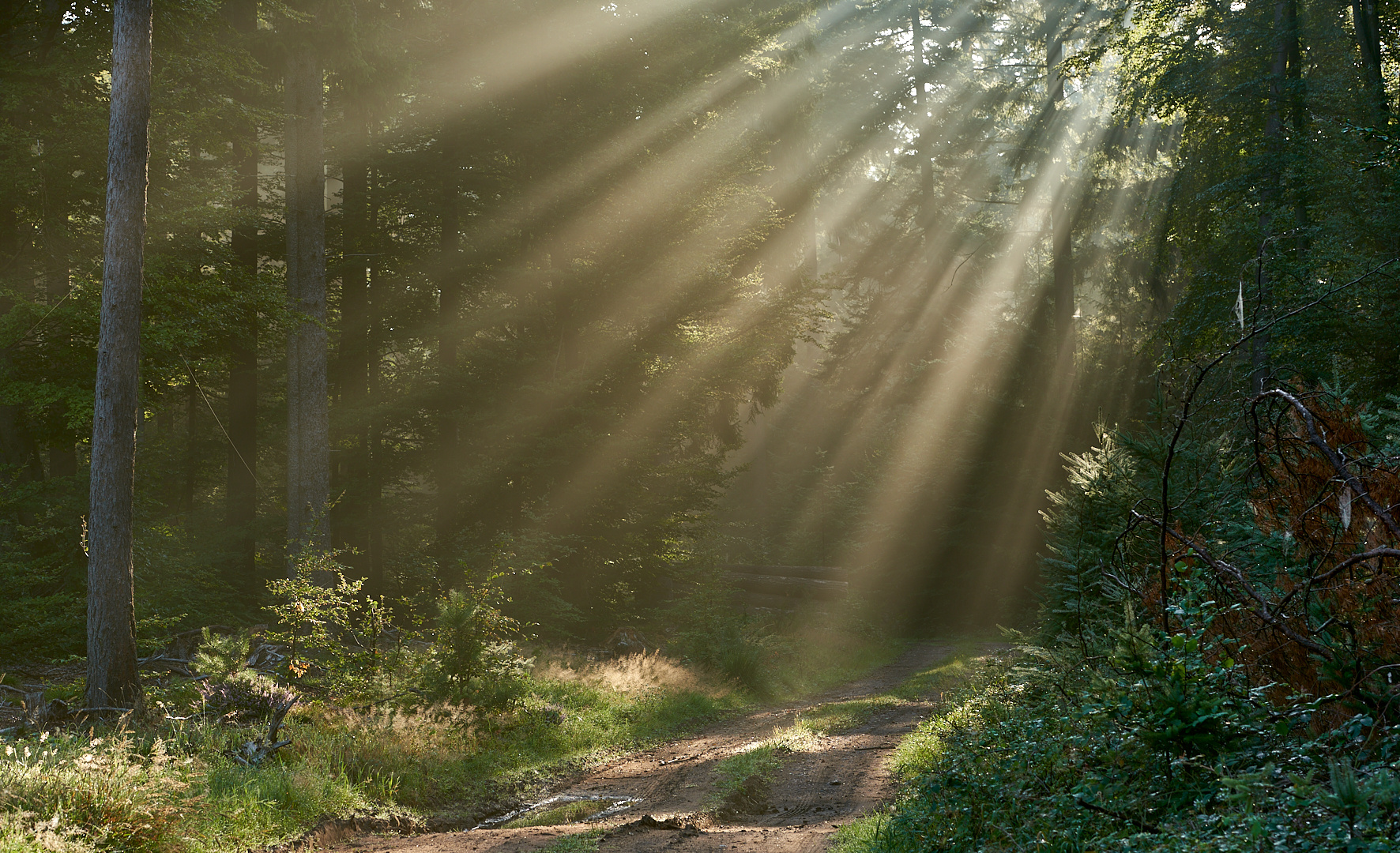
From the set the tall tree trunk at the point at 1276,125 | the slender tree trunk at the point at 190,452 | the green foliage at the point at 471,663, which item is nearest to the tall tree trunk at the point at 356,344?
the slender tree trunk at the point at 190,452

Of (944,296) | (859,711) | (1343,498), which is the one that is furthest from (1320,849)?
(944,296)

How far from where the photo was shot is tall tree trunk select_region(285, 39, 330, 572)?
1697 cm

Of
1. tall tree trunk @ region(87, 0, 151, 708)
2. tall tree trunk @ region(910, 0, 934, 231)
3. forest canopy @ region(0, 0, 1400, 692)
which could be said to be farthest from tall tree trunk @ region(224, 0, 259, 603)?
tall tree trunk @ region(910, 0, 934, 231)

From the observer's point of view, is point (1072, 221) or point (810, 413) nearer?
point (1072, 221)

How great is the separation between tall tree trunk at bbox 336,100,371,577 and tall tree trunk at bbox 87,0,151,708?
10.2m

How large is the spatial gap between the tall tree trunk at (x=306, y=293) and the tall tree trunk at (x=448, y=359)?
4.49 metres

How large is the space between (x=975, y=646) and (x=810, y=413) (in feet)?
52.6

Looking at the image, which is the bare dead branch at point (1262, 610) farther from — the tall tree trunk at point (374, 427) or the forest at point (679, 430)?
the tall tree trunk at point (374, 427)

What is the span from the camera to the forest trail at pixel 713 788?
6.85 m

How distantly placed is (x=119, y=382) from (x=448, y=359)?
40.0 ft

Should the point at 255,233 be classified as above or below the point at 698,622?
above

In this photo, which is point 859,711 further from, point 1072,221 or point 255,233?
point 1072,221

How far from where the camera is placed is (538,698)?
42.2ft

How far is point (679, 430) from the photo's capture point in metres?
22.8
